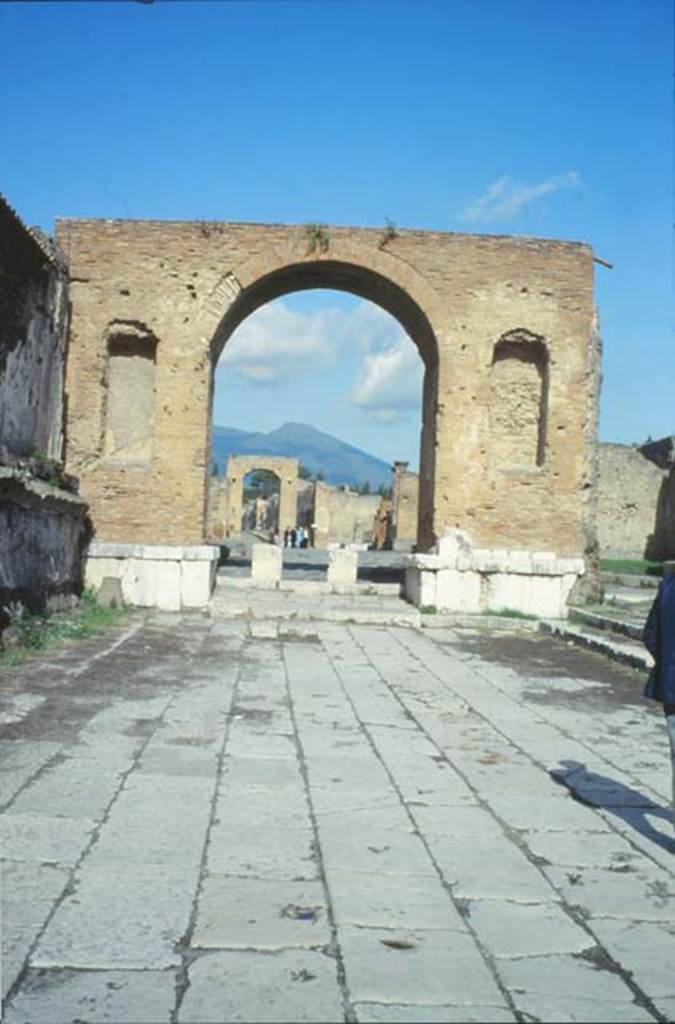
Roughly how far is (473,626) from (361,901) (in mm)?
10081

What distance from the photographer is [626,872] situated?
12.9 ft

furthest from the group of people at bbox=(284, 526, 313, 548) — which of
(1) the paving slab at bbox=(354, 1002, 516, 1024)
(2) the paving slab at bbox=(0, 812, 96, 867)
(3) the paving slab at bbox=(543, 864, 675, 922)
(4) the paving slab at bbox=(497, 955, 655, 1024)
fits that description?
(1) the paving slab at bbox=(354, 1002, 516, 1024)

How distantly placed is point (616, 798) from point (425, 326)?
34.6 ft

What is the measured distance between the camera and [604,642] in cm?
1082

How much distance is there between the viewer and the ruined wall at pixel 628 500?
1208 inches

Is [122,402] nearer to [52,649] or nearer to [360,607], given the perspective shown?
[360,607]

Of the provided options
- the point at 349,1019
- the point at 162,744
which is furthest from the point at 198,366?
the point at 349,1019

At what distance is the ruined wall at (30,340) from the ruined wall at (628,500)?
2106 cm

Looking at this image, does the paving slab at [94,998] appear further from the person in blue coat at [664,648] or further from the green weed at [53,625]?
the green weed at [53,625]

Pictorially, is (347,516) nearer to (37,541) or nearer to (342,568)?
(342,568)

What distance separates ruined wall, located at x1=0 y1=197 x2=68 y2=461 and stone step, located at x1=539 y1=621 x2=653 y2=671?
6.90 metres

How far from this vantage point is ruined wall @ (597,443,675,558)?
30.7 meters

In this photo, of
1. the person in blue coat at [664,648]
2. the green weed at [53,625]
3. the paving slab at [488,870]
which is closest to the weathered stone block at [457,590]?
the green weed at [53,625]

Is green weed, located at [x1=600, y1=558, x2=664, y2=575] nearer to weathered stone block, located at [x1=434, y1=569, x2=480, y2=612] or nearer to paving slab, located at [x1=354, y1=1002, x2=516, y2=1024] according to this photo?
weathered stone block, located at [x1=434, y1=569, x2=480, y2=612]
